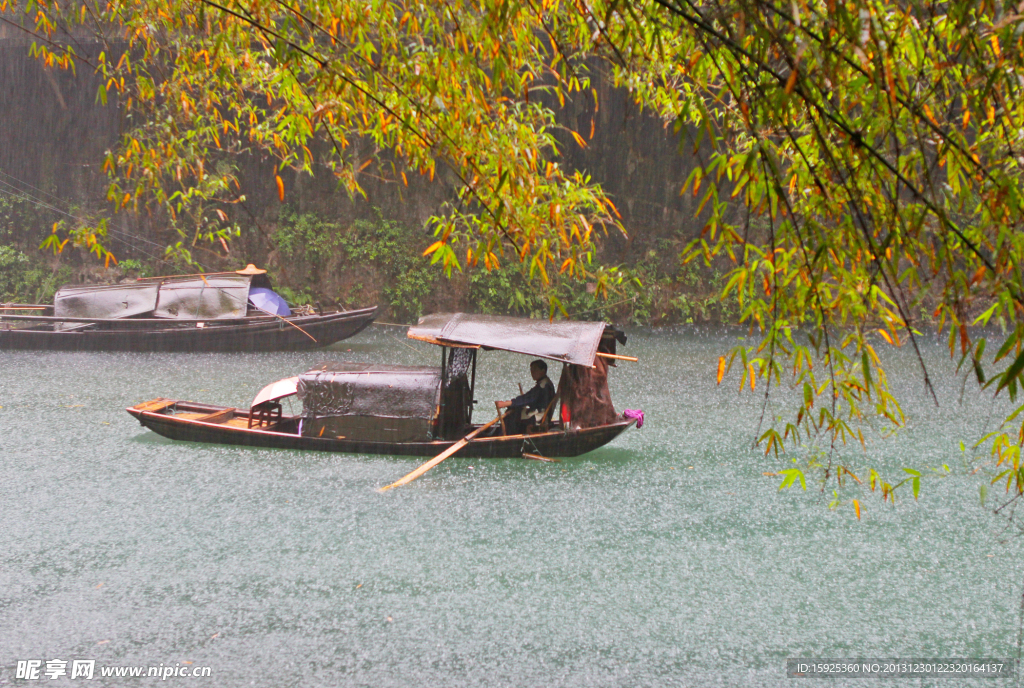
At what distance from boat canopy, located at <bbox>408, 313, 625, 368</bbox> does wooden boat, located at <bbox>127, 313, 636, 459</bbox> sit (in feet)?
0.04

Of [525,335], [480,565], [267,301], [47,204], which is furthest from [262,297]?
[480,565]

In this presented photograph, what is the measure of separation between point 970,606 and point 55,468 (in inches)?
240

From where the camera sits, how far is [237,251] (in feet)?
48.1

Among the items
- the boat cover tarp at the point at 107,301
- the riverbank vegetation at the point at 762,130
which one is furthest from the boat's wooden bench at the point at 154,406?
the boat cover tarp at the point at 107,301

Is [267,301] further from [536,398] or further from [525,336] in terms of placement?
[525,336]

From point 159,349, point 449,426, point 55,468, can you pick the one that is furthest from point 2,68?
point 449,426

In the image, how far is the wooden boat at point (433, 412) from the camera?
5.96 meters

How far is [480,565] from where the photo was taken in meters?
4.35

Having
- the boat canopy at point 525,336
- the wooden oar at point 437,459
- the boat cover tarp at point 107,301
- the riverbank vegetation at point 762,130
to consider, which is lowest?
the wooden oar at point 437,459

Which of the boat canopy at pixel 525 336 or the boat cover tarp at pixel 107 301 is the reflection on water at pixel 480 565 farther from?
the boat cover tarp at pixel 107 301

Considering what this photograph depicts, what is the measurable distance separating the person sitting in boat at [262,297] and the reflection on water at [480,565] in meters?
4.42

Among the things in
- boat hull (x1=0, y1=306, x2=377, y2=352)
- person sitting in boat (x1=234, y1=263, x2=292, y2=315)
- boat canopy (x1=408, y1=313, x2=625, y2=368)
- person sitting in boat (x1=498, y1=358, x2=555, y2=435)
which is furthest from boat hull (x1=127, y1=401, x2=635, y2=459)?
person sitting in boat (x1=234, y1=263, x2=292, y2=315)

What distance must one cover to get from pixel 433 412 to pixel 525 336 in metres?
0.95

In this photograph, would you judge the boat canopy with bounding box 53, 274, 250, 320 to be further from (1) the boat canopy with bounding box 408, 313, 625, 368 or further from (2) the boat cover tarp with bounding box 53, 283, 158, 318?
(1) the boat canopy with bounding box 408, 313, 625, 368
